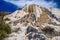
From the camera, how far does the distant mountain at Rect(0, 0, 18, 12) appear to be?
8.08 metres

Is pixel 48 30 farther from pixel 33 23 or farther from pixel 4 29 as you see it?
pixel 4 29

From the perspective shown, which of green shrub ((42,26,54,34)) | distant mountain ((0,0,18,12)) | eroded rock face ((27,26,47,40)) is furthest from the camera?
distant mountain ((0,0,18,12))

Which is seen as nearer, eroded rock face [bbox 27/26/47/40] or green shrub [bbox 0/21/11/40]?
eroded rock face [bbox 27/26/47/40]

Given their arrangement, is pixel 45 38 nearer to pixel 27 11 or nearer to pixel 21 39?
pixel 21 39

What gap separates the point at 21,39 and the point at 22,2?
2571 mm

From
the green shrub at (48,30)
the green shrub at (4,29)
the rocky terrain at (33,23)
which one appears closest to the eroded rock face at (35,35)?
the rocky terrain at (33,23)

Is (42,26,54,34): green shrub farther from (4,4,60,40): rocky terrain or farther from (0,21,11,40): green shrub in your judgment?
(0,21,11,40): green shrub

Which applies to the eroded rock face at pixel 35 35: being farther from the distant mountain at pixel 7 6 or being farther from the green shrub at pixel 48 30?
the distant mountain at pixel 7 6

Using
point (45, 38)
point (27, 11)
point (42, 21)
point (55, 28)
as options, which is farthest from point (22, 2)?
point (45, 38)

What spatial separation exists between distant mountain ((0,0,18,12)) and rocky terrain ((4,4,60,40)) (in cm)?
56

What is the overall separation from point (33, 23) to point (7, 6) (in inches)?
80.0

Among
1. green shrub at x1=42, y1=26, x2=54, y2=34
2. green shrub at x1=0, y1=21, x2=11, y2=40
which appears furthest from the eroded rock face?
green shrub at x1=0, y1=21, x2=11, y2=40

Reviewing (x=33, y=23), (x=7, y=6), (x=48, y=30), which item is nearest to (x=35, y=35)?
(x=48, y=30)

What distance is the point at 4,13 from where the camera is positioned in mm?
7609
